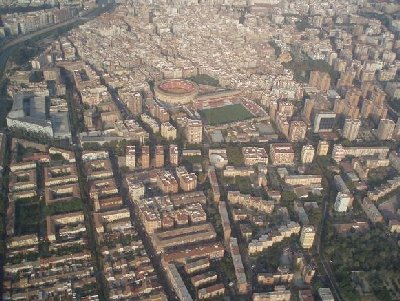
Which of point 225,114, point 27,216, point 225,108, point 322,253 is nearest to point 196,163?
point 225,114

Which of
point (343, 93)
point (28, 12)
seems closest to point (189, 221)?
point (343, 93)

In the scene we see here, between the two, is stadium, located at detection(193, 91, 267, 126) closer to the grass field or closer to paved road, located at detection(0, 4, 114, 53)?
the grass field

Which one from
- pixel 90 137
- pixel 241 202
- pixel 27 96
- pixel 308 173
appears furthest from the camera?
pixel 27 96

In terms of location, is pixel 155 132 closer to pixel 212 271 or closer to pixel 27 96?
pixel 27 96

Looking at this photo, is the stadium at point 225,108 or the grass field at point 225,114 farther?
the stadium at point 225,108

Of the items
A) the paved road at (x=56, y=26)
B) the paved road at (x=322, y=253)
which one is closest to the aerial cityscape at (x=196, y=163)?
the paved road at (x=322, y=253)

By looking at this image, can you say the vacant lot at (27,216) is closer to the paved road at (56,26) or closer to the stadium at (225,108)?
the stadium at (225,108)
